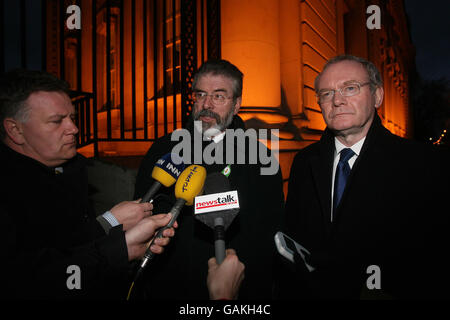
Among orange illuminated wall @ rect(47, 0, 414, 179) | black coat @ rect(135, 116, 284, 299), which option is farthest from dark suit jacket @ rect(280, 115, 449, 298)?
orange illuminated wall @ rect(47, 0, 414, 179)

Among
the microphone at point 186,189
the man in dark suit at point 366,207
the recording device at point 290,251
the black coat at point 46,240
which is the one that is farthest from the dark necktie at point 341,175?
the black coat at point 46,240

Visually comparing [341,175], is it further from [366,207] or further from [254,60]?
[254,60]

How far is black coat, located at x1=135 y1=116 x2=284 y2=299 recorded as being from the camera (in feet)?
5.57

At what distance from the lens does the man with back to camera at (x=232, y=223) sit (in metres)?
1.71

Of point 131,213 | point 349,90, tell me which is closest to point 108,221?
point 131,213

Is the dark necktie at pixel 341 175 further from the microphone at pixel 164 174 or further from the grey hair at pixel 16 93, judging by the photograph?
the grey hair at pixel 16 93

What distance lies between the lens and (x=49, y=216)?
1257 mm

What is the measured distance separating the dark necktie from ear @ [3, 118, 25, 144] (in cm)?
189

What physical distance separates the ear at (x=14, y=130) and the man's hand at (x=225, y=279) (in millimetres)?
1236

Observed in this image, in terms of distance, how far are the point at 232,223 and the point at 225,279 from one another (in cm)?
89

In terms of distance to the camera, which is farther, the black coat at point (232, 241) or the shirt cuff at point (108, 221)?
the black coat at point (232, 241)

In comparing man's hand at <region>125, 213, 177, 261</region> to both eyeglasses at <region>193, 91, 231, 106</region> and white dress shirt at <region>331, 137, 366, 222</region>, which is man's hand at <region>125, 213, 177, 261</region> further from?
white dress shirt at <region>331, 137, 366, 222</region>

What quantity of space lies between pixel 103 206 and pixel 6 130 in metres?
1.92
